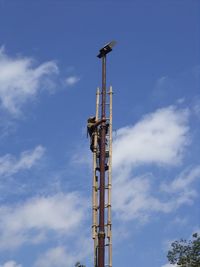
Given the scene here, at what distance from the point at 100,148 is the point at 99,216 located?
11.1 feet

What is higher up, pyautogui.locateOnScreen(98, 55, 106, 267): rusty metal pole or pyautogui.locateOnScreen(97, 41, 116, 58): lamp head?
pyautogui.locateOnScreen(97, 41, 116, 58): lamp head

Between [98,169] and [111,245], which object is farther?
[98,169]

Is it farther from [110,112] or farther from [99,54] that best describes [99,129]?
[99,54]

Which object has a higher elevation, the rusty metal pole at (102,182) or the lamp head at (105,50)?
the lamp head at (105,50)

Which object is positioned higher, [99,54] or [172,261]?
[99,54]

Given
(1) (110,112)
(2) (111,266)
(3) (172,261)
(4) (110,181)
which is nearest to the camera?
(2) (111,266)

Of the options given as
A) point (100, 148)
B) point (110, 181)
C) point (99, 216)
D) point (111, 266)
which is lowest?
point (111, 266)

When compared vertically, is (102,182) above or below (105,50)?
below

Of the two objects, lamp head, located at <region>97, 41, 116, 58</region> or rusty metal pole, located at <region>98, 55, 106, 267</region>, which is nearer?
rusty metal pole, located at <region>98, 55, 106, 267</region>

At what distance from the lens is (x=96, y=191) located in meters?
25.7

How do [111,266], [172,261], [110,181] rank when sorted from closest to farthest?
[111,266] < [110,181] < [172,261]

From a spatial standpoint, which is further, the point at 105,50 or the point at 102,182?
the point at 105,50

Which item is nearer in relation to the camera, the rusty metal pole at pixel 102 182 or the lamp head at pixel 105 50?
the rusty metal pole at pixel 102 182

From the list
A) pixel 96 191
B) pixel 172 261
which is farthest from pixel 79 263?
pixel 96 191
